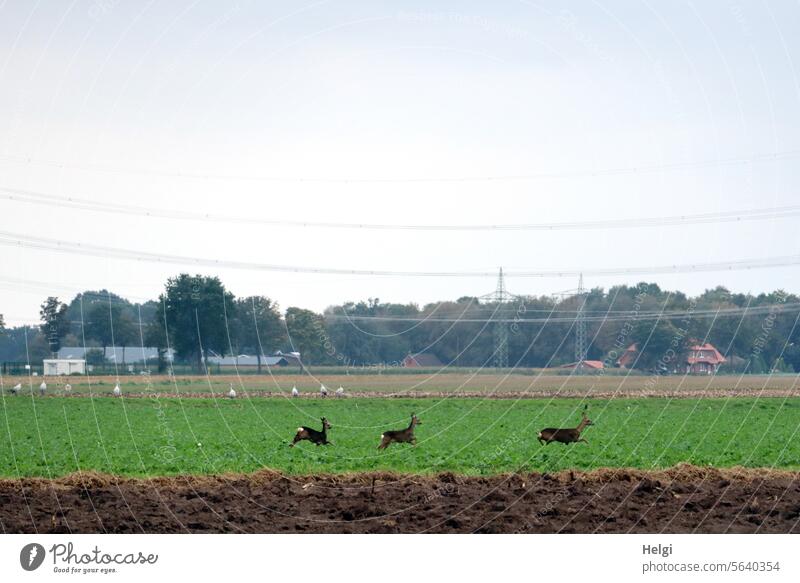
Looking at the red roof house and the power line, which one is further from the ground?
the power line

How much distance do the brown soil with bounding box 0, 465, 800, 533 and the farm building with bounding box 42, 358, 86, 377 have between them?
4975 cm

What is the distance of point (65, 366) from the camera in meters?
68.6

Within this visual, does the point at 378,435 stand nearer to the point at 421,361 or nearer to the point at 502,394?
the point at 421,361

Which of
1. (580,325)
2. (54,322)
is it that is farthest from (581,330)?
(54,322)

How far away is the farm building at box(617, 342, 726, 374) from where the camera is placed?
69188mm

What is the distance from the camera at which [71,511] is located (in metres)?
16.8

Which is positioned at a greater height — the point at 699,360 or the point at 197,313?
the point at 197,313

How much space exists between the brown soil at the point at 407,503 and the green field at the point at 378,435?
377cm

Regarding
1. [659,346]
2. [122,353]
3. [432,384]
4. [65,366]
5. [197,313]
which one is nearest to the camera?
[197,313]

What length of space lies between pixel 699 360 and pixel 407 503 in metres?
57.1

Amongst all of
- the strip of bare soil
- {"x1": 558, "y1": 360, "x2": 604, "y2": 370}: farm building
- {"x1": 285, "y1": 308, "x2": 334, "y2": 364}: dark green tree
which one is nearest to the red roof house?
the strip of bare soil

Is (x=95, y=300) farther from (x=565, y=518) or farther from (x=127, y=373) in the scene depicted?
(x=565, y=518)

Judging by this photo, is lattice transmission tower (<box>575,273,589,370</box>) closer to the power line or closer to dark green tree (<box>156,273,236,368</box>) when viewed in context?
the power line

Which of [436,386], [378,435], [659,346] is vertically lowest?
[378,435]
